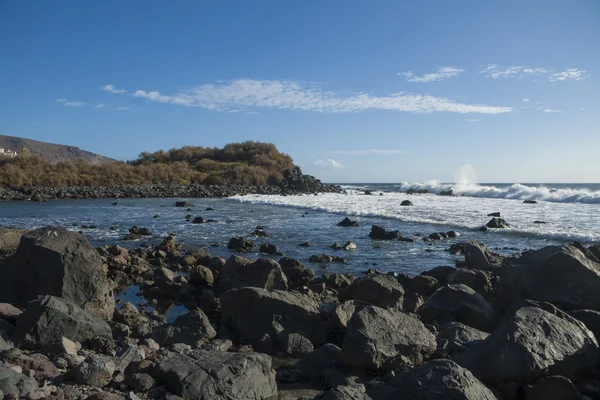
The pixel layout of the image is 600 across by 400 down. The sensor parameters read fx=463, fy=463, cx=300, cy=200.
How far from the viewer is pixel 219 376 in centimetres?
439

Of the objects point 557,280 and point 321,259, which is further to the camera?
point 321,259

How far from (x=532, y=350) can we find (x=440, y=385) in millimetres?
1449

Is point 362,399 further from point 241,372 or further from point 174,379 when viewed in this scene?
point 174,379

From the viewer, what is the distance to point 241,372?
4.50 metres

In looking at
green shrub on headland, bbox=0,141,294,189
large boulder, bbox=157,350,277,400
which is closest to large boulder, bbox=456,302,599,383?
large boulder, bbox=157,350,277,400

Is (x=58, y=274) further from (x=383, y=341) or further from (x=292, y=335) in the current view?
(x=383, y=341)

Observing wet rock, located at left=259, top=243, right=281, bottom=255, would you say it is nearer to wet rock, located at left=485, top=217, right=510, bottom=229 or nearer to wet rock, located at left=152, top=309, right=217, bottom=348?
wet rock, located at left=152, top=309, right=217, bottom=348

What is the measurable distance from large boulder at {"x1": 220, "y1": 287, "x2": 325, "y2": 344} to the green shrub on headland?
170 ft

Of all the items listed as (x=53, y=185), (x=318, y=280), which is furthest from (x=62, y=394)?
(x=53, y=185)

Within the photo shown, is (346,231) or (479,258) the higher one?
(479,258)

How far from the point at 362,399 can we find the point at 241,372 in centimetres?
121

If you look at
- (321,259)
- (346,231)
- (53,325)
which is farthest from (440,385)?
(346,231)

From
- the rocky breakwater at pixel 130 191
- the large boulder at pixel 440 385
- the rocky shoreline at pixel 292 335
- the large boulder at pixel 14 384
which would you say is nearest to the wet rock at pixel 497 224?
the rocky shoreline at pixel 292 335

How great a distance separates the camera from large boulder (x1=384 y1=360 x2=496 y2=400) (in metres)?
3.88
